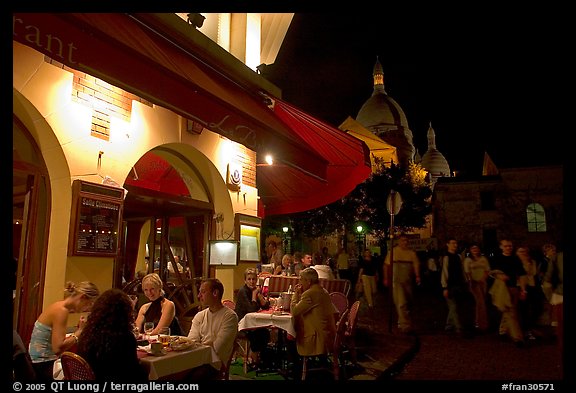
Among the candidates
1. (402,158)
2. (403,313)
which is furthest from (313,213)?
(402,158)

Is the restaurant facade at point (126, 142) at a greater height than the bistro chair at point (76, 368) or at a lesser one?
greater

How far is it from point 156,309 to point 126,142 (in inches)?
83.7

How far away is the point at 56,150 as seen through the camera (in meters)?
4.66

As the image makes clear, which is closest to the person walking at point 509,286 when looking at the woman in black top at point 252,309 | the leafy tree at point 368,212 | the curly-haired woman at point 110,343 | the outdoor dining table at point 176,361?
the woman in black top at point 252,309

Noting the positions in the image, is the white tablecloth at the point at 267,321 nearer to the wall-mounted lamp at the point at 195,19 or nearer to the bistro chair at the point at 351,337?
the bistro chair at the point at 351,337

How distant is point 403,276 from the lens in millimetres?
9945

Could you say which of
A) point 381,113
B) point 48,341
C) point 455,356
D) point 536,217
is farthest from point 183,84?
point 381,113

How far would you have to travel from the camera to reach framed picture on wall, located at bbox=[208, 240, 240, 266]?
720 cm

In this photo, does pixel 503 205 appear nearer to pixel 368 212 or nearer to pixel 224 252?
pixel 368 212

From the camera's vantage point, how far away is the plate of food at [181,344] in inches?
161

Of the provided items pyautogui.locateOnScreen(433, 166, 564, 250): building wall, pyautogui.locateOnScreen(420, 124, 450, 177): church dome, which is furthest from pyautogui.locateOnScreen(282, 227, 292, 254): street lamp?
pyautogui.locateOnScreen(420, 124, 450, 177): church dome

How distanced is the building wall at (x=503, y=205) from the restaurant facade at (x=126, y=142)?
1034 inches

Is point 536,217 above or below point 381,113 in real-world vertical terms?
below

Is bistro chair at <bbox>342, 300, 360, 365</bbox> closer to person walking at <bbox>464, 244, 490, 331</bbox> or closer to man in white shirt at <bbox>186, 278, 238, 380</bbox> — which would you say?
man in white shirt at <bbox>186, 278, 238, 380</bbox>
